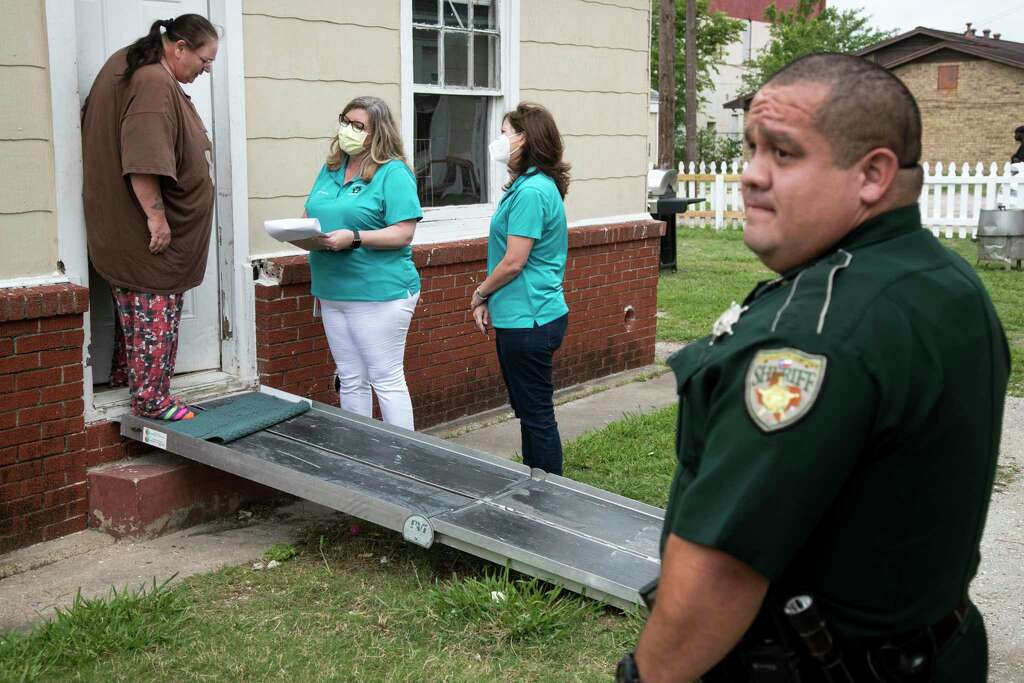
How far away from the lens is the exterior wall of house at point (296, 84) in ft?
19.0

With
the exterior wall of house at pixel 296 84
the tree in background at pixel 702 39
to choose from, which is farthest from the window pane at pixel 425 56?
the tree in background at pixel 702 39

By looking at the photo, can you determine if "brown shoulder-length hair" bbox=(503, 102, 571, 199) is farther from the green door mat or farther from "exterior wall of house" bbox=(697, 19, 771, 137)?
"exterior wall of house" bbox=(697, 19, 771, 137)

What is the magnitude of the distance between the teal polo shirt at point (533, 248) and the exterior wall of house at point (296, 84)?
135 cm

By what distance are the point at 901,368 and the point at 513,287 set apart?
377cm

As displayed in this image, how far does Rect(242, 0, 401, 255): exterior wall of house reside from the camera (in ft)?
19.0

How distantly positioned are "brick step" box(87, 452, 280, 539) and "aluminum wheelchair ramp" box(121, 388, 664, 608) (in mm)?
173

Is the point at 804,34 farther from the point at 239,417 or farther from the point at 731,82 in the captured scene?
the point at 239,417

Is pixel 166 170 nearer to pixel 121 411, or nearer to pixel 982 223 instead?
pixel 121 411

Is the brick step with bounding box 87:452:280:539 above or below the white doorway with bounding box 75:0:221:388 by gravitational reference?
below

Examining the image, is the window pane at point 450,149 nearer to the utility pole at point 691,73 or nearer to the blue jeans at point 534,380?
the blue jeans at point 534,380

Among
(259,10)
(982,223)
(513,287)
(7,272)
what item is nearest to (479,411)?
(513,287)

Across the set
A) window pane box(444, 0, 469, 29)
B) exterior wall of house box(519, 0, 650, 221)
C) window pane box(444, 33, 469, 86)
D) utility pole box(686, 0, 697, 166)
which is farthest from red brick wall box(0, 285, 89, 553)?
utility pole box(686, 0, 697, 166)

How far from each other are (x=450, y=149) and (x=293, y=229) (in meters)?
2.51

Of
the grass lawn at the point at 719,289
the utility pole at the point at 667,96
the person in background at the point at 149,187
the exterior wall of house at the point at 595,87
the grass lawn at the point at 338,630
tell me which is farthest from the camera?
the utility pole at the point at 667,96
